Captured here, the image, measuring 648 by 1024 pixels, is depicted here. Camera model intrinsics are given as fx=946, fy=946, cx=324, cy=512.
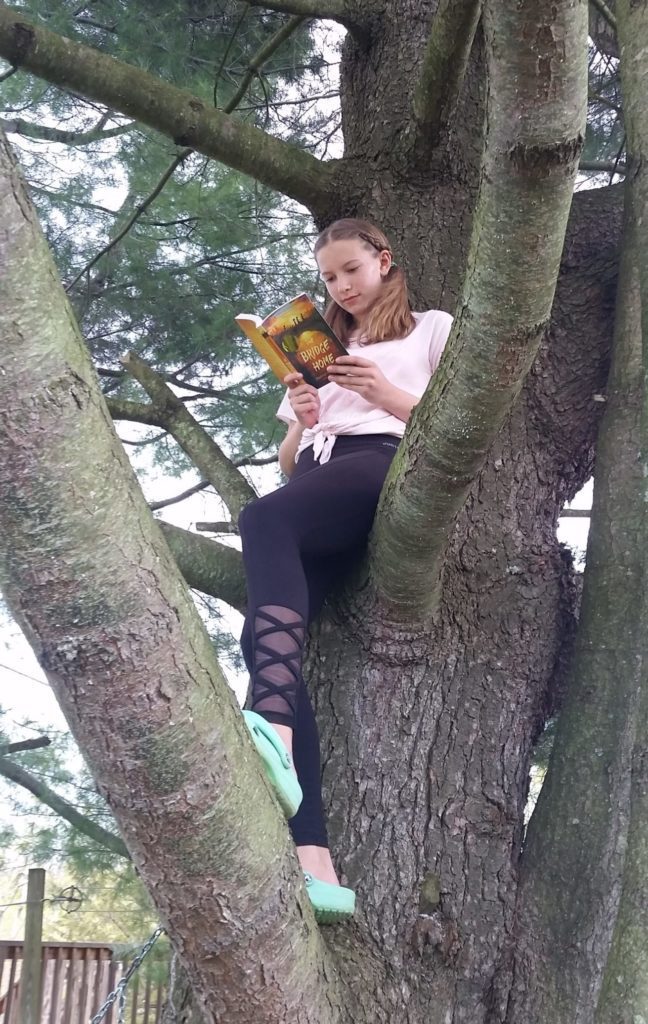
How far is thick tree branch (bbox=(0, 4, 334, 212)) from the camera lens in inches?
67.9

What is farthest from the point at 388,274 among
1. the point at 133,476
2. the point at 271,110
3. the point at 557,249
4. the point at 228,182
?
the point at 228,182

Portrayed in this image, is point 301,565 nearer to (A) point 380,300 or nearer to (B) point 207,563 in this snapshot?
(B) point 207,563

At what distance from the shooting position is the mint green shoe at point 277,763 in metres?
1.10

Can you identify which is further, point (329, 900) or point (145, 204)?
point (145, 204)

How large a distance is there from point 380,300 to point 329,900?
101 cm

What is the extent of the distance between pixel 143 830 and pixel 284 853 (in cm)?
16

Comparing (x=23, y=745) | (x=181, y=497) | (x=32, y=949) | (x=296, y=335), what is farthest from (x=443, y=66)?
(x=32, y=949)

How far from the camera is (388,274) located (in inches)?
69.0

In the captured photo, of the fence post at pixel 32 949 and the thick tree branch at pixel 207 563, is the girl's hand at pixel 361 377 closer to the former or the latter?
the thick tree branch at pixel 207 563

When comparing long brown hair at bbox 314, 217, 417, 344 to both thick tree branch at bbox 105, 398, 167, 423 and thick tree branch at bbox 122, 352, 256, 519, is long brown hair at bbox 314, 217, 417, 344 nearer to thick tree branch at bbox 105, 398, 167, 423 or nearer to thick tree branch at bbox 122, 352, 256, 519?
thick tree branch at bbox 122, 352, 256, 519

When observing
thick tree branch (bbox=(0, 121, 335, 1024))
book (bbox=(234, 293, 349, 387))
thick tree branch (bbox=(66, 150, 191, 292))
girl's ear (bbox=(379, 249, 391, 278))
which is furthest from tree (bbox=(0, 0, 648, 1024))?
thick tree branch (bbox=(66, 150, 191, 292))

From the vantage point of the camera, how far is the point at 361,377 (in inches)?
59.0

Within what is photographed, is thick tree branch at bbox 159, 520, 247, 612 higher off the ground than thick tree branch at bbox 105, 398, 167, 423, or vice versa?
thick tree branch at bbox 105, 398, 167, 423

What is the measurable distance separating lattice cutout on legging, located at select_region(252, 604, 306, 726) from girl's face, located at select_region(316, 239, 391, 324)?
67 cm
